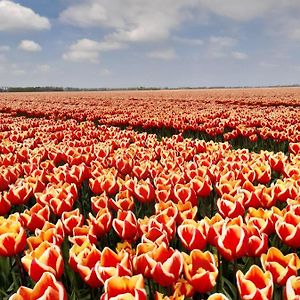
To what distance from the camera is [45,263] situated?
2447 millimetres

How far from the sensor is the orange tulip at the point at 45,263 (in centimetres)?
242

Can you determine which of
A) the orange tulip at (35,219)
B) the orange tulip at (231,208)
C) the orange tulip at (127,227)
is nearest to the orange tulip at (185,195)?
the orange tulip at (231,208)

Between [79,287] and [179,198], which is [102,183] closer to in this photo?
[179,198]

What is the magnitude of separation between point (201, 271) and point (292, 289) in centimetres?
55

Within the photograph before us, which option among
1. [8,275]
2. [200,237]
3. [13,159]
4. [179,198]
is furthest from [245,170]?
[13,159]

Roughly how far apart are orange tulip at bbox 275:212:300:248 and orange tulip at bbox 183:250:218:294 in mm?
726

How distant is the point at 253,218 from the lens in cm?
302

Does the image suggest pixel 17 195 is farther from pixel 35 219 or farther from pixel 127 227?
pixel 127 227

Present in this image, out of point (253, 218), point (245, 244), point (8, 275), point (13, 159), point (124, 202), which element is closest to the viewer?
point (245, 244)

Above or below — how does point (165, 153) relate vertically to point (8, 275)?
above

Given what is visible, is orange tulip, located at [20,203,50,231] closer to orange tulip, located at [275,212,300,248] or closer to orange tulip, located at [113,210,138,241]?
orange tulip, located at [113,210,138,241]

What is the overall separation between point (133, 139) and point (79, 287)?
7.23 metres

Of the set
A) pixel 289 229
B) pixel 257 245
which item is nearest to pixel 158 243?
pixel 257 245

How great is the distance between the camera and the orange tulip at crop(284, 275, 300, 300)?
192 centimetres
